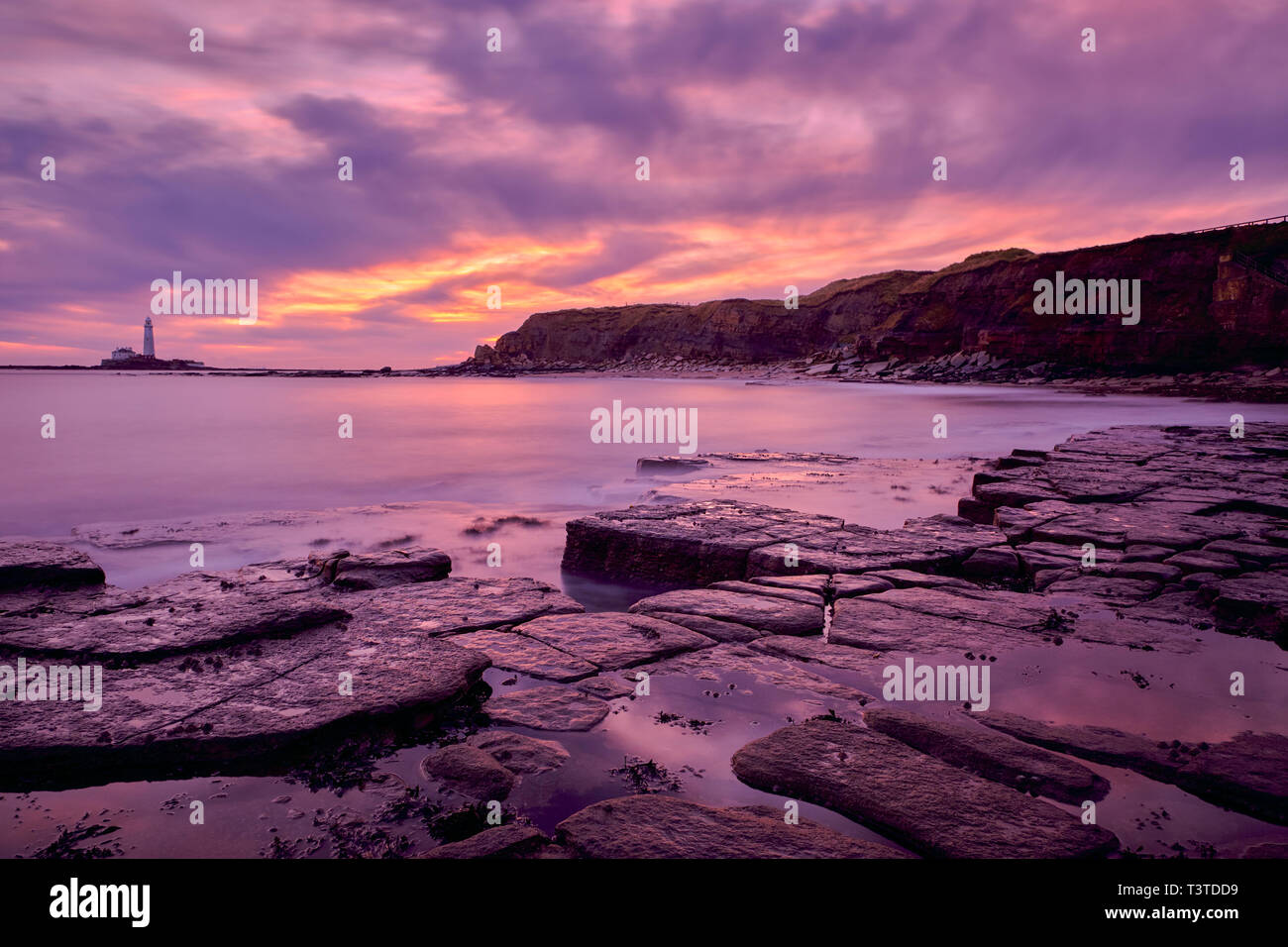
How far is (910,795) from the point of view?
2061mm

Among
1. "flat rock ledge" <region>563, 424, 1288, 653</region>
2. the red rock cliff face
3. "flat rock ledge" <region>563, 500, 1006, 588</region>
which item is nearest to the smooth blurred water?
"flat rock ledge" <region>563, 500, 1006, 588</region>

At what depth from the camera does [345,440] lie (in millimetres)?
17672

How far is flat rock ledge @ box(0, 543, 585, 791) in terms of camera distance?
7.33ft

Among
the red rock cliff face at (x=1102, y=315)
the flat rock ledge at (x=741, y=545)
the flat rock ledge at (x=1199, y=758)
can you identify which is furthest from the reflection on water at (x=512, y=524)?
the red rock cliff face at (x=1102, y=315)

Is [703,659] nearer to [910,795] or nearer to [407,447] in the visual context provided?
[910,795]

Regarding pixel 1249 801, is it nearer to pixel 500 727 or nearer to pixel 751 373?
pixel 500 727

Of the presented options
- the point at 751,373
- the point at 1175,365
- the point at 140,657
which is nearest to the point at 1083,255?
the point at 1175,365

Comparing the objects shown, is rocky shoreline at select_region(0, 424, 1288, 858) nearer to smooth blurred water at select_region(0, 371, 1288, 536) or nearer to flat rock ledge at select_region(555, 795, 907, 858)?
flat rock ledge at select_region(555, 795, 907, 858)

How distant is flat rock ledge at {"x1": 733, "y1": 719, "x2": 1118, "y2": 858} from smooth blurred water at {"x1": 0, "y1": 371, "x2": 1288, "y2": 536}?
711cm

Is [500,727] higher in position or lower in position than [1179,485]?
lower

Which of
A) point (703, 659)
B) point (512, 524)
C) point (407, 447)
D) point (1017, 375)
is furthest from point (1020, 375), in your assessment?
point (703, 659)

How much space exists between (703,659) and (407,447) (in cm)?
1494
